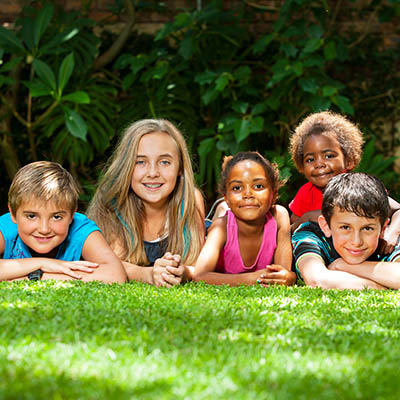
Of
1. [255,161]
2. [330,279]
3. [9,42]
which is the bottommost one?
[330,279]

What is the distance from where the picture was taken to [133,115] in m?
6.58

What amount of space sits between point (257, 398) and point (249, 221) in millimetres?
2461

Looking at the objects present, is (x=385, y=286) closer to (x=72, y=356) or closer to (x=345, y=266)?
(x=345, y=266)

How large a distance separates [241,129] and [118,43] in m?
1.93

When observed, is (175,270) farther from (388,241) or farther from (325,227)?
(388,241)

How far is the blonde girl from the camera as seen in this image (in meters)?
3.85

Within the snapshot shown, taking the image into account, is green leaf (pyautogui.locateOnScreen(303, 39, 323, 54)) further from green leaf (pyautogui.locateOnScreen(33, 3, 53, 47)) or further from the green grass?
the green grass

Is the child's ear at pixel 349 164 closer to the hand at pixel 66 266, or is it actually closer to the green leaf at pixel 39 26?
the hand at pixel 66 266

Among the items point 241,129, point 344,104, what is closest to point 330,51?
point 344,104

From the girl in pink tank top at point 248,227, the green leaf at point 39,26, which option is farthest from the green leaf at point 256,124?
the green leaf at point 39,26

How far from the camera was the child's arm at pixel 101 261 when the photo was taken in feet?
10.7

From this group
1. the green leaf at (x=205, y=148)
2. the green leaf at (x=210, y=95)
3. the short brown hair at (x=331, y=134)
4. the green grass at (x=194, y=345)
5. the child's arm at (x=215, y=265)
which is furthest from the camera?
the green leaf at (x=205, y=148)

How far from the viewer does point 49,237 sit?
134 inches

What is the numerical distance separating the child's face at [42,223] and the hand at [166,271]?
60 cm
